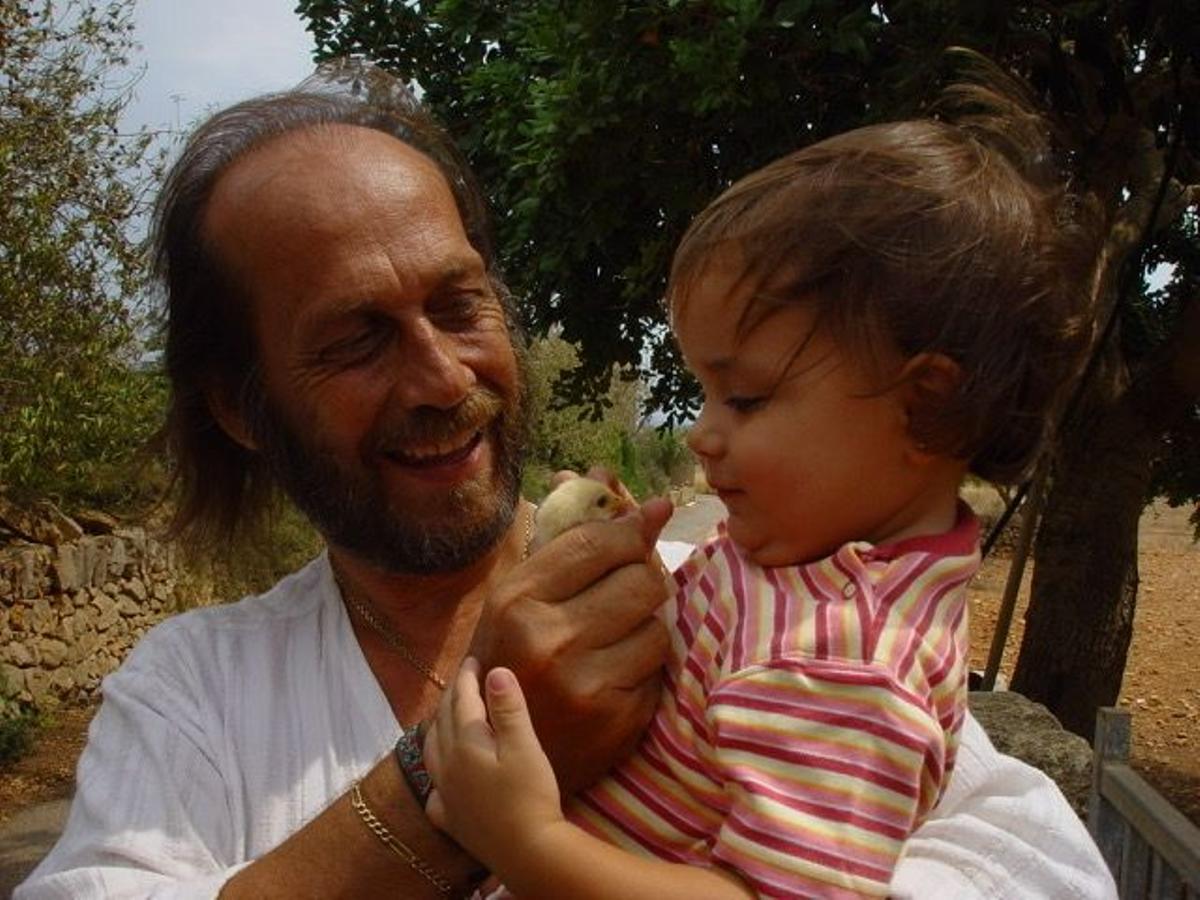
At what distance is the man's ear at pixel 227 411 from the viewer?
2.65 meters

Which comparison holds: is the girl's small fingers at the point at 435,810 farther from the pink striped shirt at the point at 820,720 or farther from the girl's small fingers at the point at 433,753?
the pink striped shirt at the point at 820,720

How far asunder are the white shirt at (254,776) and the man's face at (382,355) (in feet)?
0.75

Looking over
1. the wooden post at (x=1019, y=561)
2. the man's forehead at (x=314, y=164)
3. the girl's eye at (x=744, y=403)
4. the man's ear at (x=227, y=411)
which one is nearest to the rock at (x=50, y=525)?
the wooden post at (x=1019, y=561)

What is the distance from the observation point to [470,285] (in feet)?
7.76

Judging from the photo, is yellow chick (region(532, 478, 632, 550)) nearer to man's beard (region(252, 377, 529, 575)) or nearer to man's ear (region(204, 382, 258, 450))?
man's beard (region(252, 377, 529, 575))

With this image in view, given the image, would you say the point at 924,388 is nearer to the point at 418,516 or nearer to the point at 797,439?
the point at 797,439

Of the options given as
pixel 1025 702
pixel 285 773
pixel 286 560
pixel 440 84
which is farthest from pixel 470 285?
pixel 286 560

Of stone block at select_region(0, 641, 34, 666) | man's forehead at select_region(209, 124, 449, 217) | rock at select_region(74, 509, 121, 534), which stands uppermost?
man's forehead at select_region(209, 124, 449, 217)

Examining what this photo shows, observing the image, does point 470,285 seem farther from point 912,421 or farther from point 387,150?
point 912,421

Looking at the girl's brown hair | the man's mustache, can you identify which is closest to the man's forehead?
the man's mustache

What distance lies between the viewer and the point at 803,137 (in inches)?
229

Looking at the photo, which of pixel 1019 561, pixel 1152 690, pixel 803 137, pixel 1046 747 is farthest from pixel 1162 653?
pixel 803 137

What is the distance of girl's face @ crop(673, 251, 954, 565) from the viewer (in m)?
1.60

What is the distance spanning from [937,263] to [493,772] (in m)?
0.81
